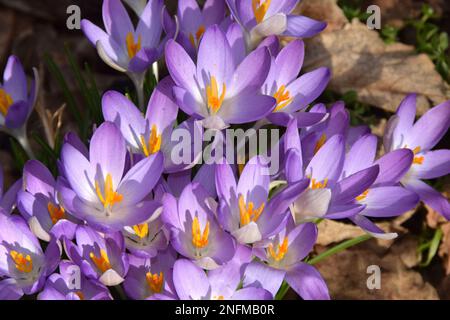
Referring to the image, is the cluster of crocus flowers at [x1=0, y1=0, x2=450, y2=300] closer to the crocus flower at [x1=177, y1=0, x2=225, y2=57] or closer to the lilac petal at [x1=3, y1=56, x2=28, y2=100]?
the crocus flower at [x1=177, y1=0, x2=225, y2=57]

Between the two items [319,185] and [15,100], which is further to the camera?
[15,100]

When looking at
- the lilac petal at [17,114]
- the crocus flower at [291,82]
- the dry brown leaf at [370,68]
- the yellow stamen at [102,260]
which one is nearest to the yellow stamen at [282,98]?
the crocus flower at [291,82]

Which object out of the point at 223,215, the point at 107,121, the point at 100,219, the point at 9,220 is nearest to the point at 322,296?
the point at 223,215

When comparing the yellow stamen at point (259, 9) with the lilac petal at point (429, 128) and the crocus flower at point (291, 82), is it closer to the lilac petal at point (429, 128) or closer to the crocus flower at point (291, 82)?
the crocus flower at point (291, 82)

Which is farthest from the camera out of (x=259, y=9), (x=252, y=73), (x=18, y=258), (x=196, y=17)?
(x=196, y=17)

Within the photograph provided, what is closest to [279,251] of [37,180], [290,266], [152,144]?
[290,266]

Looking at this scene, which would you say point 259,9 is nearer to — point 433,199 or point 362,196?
point 362,196
